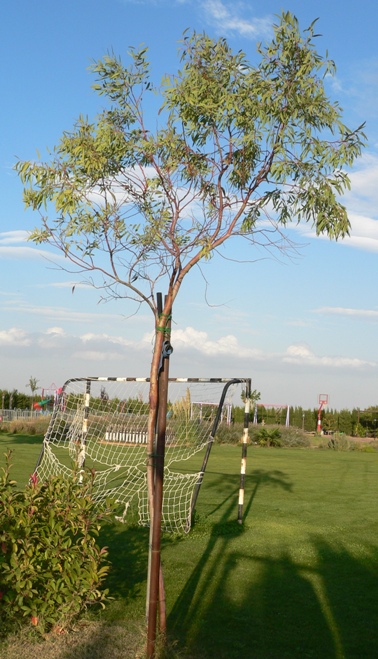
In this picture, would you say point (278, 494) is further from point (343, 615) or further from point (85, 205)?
point (85, 205)

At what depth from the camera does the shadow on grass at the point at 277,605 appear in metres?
5.12

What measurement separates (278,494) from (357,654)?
26.3ft

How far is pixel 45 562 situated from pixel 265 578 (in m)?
2.59

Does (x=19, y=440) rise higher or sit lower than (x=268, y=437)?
lower

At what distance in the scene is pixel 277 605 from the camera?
6.05 m

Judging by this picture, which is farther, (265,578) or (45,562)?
(265,578)

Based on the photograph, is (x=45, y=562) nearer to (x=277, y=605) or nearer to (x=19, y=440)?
(x=277, y=605)

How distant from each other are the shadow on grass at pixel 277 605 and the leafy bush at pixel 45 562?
2.65 ft

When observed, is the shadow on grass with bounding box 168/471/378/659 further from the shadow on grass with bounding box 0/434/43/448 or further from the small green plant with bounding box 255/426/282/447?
the small green plant with bounding box 255/426/282/447

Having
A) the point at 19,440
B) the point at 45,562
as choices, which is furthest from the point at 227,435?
the point at 45,562

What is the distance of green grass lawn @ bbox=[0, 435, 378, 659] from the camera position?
527cm

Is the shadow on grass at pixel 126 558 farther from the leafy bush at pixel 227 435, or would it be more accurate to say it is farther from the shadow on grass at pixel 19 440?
the leafy bush at pixel 227 435

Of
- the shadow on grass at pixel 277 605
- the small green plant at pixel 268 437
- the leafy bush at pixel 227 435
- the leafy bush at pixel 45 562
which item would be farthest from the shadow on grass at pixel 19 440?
the leafy bush at pixel 45 562

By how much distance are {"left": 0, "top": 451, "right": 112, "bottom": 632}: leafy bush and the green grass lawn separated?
560mm
